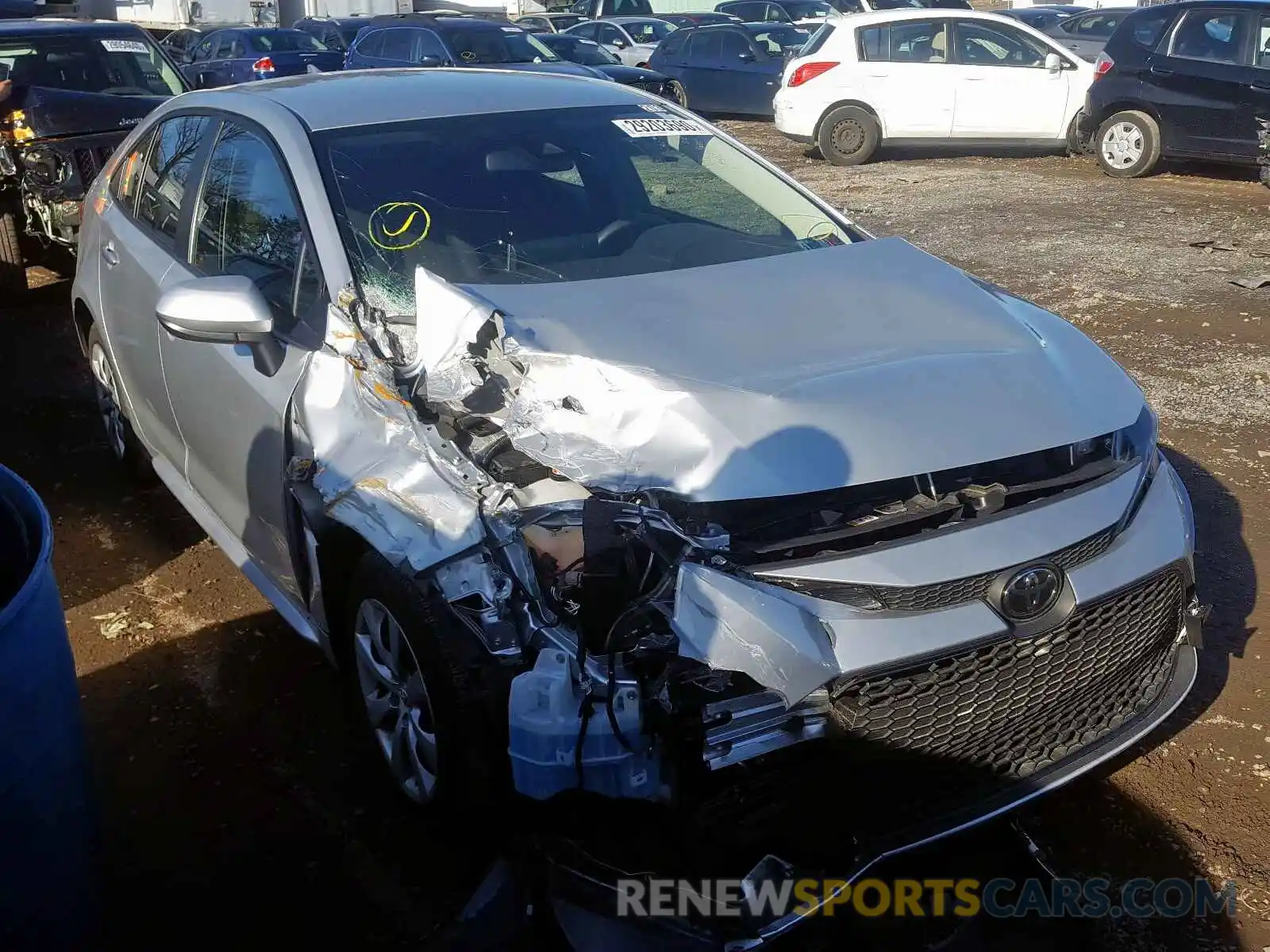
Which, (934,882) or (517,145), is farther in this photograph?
(517,145)

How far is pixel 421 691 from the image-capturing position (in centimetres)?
267

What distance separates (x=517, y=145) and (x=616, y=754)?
2.16m

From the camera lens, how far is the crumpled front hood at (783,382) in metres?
2.44

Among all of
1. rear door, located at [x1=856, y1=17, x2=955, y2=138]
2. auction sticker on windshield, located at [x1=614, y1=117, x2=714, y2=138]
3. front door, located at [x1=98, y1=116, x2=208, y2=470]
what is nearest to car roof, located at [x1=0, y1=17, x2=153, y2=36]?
front door, located at [x1=98, y1=116, x2=208, y2=470]

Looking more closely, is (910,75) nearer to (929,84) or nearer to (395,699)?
(929,84)

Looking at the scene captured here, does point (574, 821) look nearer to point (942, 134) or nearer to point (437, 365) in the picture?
point (437, 365)

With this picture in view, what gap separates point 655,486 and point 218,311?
1349 millimetres

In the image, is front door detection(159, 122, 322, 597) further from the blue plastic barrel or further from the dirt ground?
the blue plastic barrel

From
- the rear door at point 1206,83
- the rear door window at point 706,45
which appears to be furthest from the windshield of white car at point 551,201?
the rear door window at point 706,45

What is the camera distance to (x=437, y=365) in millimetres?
2768

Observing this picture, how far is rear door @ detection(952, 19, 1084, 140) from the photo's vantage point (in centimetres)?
1190

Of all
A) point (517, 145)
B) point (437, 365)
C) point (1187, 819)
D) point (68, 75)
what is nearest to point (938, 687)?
point (1187, 819)

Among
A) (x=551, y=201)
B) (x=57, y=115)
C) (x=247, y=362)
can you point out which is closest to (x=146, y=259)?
(x=247, y=362)

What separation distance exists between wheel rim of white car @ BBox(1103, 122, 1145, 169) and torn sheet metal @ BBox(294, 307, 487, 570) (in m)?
10.5
